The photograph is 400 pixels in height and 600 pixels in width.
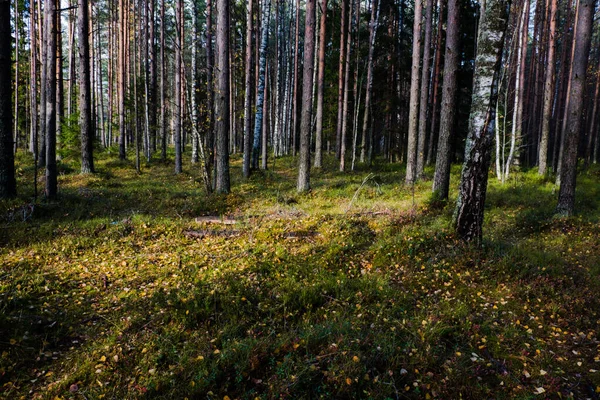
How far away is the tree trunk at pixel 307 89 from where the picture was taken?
11.9m

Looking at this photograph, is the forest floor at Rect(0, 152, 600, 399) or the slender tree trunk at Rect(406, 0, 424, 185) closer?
the forest floor at Rect(0, 152, 600, 399)

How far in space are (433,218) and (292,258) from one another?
13.5 ft

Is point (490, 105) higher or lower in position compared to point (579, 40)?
lower

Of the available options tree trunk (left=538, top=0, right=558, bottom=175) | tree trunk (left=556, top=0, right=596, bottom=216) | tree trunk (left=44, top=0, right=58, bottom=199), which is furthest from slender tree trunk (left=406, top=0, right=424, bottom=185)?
tree trunk (left=44, top=0, right=58, bottom=199)

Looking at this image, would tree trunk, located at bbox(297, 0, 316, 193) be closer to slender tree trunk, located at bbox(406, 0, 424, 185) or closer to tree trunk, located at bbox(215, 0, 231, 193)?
tree trunk, located at bbox(215, 0, 231, 193)

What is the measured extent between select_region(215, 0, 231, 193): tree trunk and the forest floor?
3.03m

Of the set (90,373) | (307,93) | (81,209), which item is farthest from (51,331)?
(307,93)

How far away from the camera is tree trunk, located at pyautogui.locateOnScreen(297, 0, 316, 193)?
11867 mm

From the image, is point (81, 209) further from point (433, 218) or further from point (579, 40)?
point (579, 40)

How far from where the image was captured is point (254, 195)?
1209 cm

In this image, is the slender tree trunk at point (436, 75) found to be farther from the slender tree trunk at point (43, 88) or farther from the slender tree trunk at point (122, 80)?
the slender tree trunk at point (122, 80)

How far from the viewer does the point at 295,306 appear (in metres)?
4.87

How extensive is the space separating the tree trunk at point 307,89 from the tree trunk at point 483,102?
6.62m

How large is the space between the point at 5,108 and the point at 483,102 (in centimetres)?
1183
